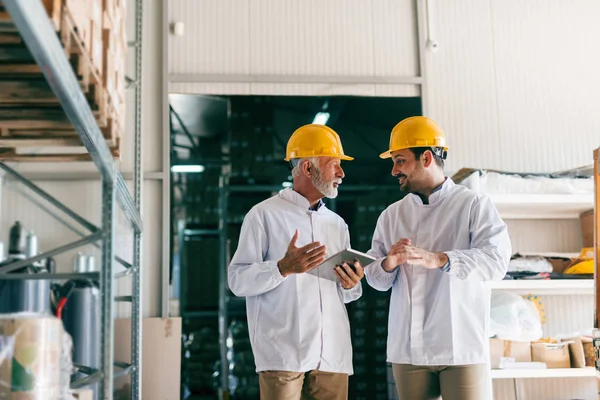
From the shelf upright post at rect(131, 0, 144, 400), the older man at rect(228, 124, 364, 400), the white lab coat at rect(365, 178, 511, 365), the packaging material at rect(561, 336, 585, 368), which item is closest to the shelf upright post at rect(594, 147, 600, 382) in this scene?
the white lab coat at rect(365, 178, 511, 365)

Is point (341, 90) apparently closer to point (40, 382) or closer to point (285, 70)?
point (285, 70)

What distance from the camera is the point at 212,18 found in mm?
7250

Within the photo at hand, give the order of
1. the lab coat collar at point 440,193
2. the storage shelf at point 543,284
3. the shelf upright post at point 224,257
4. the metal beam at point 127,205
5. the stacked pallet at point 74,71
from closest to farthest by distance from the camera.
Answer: the stacked pallet at point 74,71 → the metal beam at point 127,205 → the lab coat collar at point 440,193 → the storage shelf at point 543,284 → the shelf upright post at point 224,257

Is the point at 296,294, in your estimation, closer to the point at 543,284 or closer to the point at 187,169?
the point at 543,284

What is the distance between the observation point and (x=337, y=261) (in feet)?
13.5

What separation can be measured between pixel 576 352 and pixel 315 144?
10.2ft

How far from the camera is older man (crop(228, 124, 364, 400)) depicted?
13.4 feet

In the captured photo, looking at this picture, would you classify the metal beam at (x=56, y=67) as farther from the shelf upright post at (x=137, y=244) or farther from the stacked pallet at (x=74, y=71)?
the shelf upright post at (x=137, y=244)

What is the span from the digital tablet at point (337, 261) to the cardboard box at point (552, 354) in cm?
264

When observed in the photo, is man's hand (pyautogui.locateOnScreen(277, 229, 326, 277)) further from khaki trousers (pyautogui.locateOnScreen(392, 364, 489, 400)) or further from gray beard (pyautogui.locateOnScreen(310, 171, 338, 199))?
khaki trousers (pyautogui.locateOnScreen(392, 364, 489, 400))

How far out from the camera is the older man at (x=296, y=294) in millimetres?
4086

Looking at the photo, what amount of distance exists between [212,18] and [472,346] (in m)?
4.57

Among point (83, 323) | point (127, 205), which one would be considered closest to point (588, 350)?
point (127, 205)

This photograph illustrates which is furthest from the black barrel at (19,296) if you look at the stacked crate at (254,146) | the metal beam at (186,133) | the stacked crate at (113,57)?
the stacked crate at (113,57)
